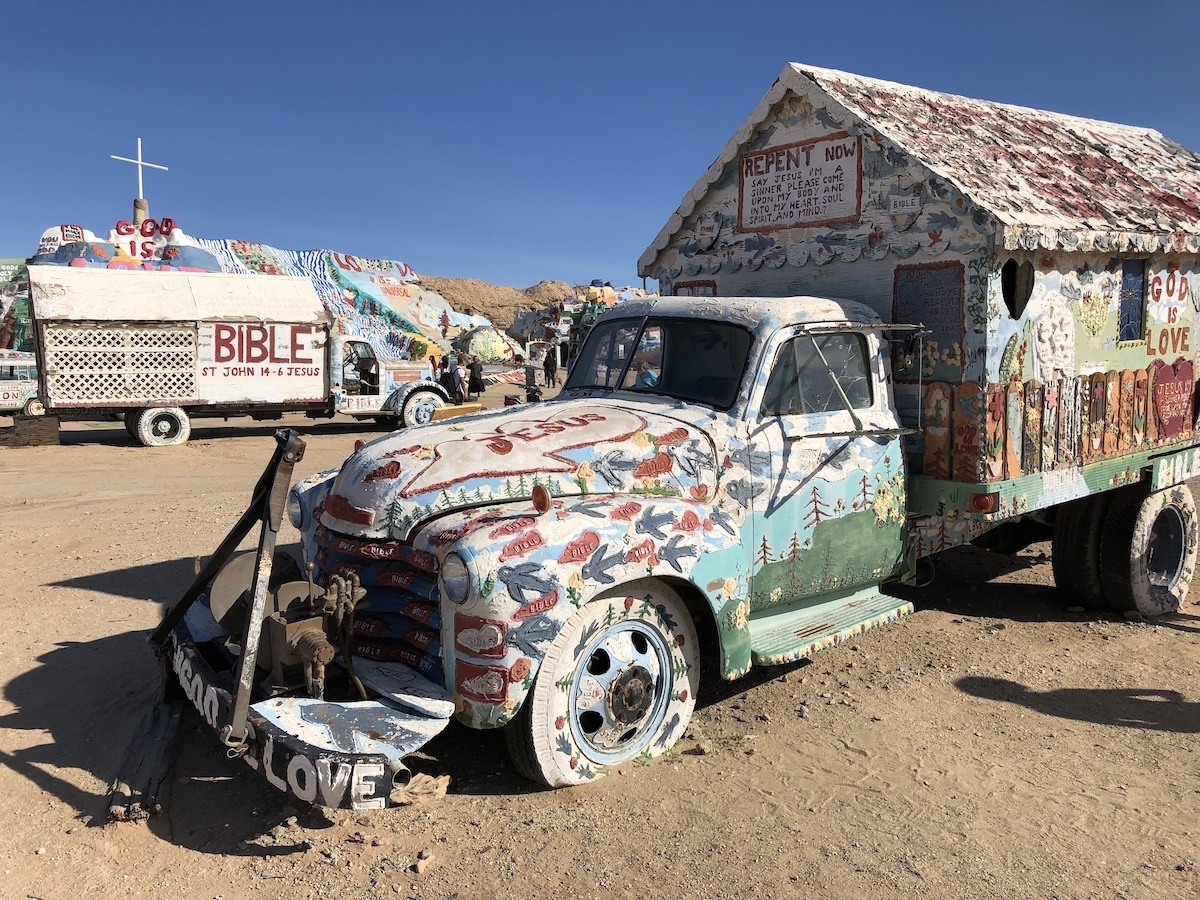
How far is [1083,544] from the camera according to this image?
671 cm

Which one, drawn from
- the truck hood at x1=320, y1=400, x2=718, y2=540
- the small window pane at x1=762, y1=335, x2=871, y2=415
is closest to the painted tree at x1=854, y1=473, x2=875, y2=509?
the small window pane at x1=762, y1=335, x2=871, y2=415

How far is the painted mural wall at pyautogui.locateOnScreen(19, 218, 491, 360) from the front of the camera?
28516 millimetres

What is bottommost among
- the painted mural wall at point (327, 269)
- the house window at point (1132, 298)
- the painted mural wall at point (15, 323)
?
the house window at point (1132, 298)

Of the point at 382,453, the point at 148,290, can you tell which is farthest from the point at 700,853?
the point at 148,290

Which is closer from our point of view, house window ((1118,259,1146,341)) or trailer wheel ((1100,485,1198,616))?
house window ((1118,259,1146,341))

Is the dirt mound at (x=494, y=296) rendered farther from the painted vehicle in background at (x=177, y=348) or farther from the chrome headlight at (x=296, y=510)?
the chrome headlight at (x=296, y=510)

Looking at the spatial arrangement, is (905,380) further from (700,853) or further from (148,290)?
(148,290)

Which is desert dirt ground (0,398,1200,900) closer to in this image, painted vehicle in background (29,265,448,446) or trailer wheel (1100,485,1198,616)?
trailer wheel (1100,485,1198,616)

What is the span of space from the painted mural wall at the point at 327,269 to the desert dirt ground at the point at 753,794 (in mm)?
24341

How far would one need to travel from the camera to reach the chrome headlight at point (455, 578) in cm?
362

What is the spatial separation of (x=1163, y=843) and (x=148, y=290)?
682 inches

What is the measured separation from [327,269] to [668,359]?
3403cm

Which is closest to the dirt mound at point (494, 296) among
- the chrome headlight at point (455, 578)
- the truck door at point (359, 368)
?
the truck door at point (359, 368)

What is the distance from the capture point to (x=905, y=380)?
18.8ft
